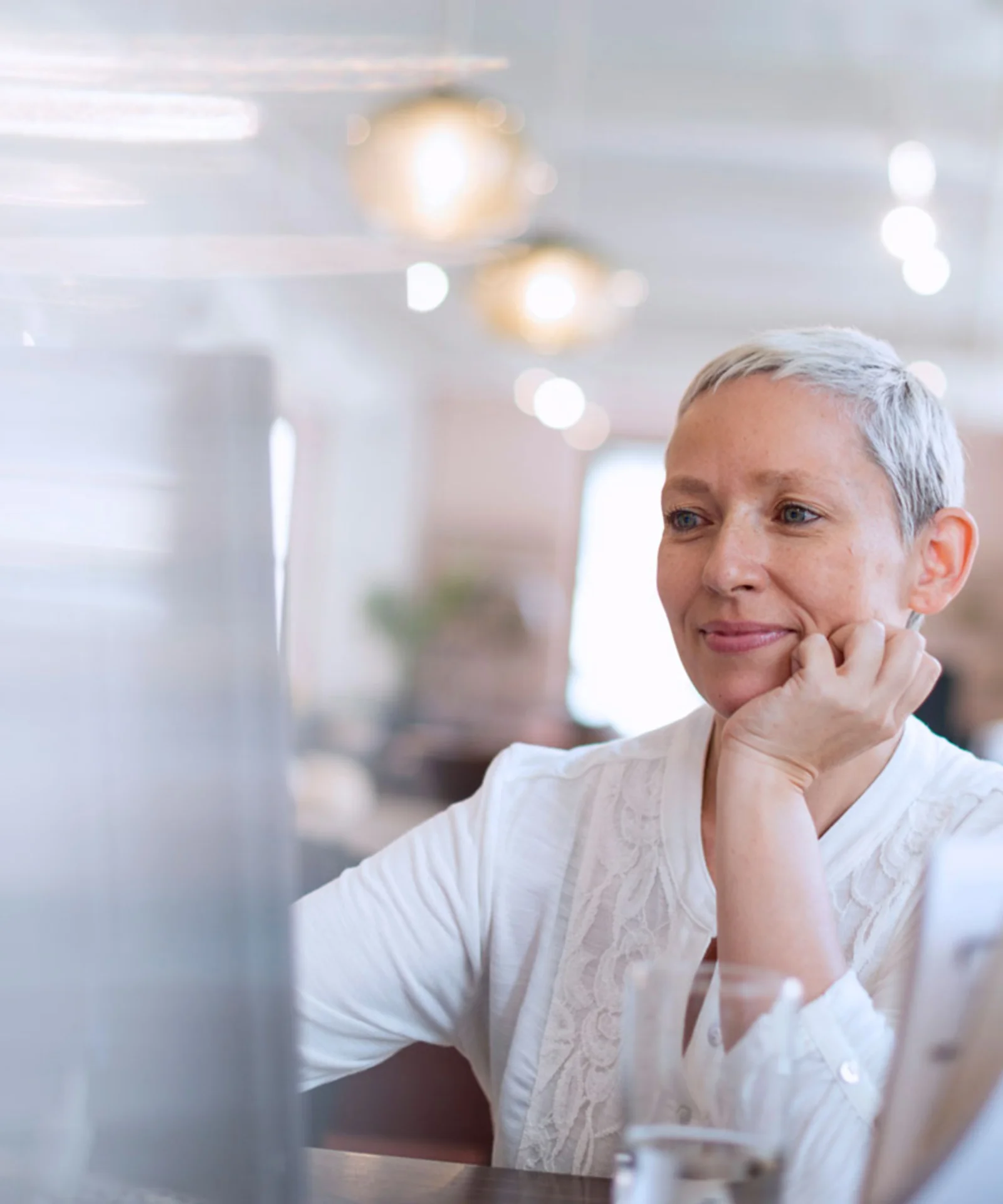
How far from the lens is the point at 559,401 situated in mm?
9484

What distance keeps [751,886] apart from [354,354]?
9.23m

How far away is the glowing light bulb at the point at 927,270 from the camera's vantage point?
18.5 feet

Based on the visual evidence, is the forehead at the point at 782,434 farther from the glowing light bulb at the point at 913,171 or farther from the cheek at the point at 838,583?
the glowing light bulb at the point at 913,171

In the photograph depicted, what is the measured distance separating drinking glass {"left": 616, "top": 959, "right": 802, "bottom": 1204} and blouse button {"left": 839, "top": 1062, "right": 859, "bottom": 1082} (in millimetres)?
199

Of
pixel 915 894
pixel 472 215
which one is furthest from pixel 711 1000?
pixel 472 215

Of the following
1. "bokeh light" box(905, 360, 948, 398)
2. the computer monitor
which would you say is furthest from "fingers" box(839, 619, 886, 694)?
"bokeh light" box(905, 360, 948, 398)

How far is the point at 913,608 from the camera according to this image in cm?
124

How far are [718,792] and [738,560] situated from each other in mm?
223

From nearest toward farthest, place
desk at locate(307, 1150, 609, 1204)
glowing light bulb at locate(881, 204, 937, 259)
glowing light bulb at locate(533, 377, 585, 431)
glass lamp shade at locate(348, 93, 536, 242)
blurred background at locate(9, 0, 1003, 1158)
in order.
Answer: desk at locate(307, 1150, 609, 1204) < glass lamp shade at locate(348, 93, 536, 242) < blurred background at locate(9, 0, 1003, 1158) < glowing light bulb at locate(881, 204, 937, 259) < glowing light bulb at locate(533, 377, 585, 431)

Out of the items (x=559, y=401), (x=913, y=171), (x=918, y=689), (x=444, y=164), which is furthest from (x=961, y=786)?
(x=559, y=401)

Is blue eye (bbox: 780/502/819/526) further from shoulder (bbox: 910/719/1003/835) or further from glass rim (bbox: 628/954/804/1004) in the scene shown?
glass rim (bbox: 628/954/804/1004)

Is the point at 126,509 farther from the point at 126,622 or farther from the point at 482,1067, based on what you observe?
the point at 482,1067

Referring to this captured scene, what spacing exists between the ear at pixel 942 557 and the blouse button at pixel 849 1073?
1.65 feet

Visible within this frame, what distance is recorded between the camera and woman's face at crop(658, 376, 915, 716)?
1150 millimetres
